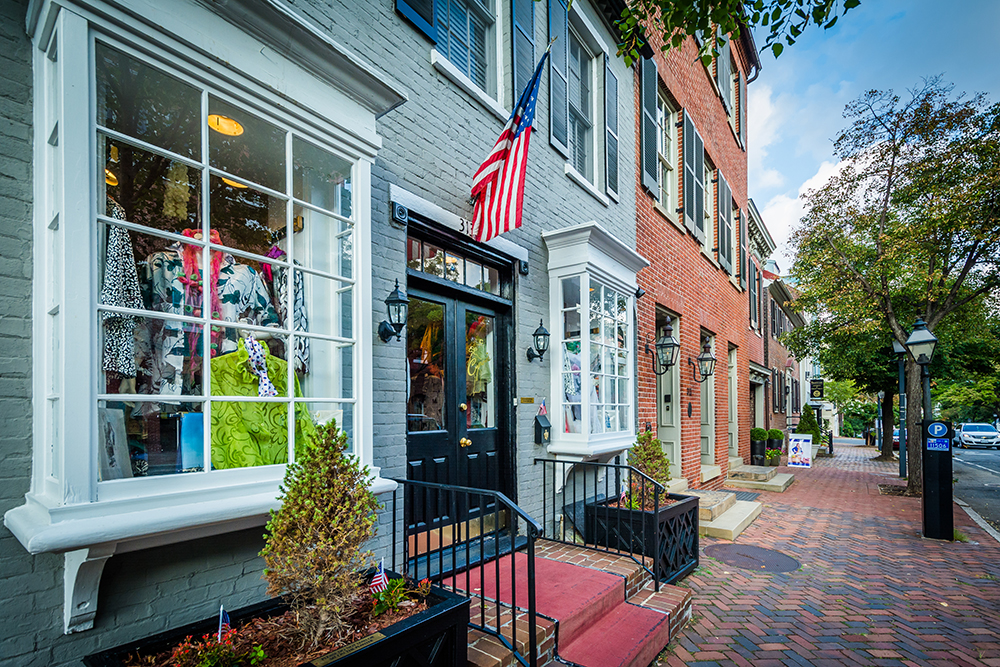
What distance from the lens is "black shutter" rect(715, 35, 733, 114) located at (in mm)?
11416

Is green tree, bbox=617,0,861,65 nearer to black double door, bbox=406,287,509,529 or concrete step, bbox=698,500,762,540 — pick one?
black double door, bbox=406,287,509,529

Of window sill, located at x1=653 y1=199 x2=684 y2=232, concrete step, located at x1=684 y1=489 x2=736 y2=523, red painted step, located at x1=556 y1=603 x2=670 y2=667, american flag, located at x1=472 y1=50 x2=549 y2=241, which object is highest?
window sill, located at x1=653 y1=199 x2=684 y2=232

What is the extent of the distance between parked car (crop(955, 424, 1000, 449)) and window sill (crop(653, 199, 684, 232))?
29.7 metres

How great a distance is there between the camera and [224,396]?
7.72 ft

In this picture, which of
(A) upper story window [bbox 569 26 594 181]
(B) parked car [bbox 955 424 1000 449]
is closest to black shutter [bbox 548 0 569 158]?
(A) upper story window [bbox 569 26 594 181]

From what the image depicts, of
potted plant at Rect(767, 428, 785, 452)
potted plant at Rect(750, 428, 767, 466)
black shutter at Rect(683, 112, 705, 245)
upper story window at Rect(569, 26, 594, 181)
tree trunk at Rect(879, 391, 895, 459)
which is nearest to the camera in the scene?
upper story window at Rect(569, 26, 594, 181)

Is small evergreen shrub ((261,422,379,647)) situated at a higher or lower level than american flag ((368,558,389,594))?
higher

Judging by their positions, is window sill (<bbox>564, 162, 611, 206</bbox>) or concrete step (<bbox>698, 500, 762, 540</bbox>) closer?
window sill (<bbox>564, 162, 611, 206</bbox>)

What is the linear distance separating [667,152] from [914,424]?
Result: 691 centimetres

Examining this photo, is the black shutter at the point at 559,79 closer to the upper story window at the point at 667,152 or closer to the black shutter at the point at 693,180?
the upper story window at the point at 667,152

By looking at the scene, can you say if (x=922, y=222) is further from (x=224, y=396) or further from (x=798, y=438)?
(x=224, y=396)

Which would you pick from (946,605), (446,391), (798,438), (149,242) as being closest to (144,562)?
(149,242)

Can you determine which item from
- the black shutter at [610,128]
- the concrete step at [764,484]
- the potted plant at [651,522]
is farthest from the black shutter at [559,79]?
the concrete step at [764,484]

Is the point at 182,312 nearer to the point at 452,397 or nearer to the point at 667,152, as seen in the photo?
the point at 452,397
